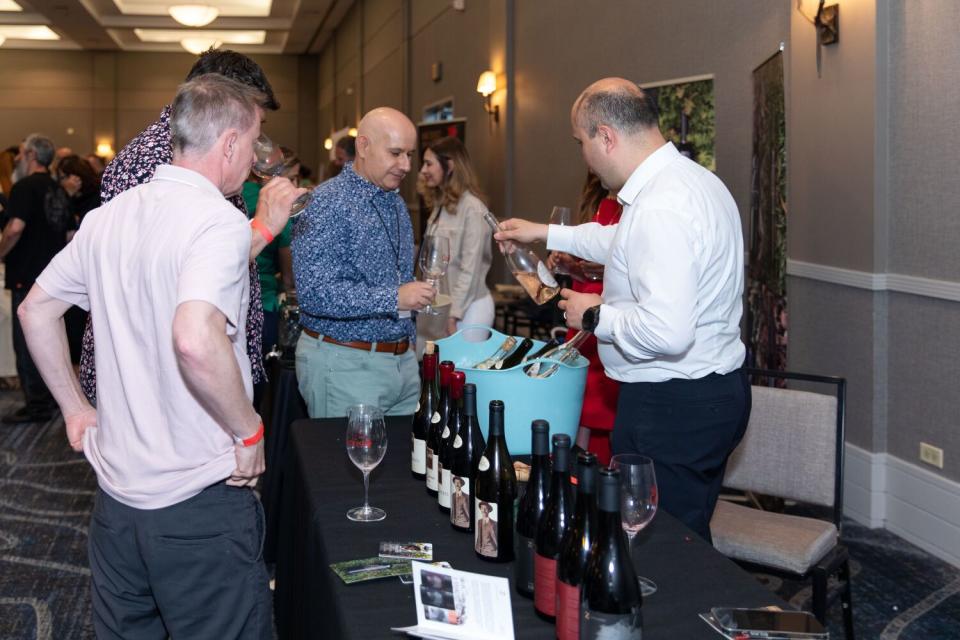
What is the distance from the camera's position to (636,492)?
1.45 meters

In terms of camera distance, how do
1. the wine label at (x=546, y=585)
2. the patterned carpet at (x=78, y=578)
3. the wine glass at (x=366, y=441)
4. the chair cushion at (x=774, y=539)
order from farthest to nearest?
1. the patterned carpet at (x=78, y=578)
2. the chair cushion at (x=774, y=539)
3. the wine glass at (x=366, y=441)
4. the wine label at (x=546, y=585)

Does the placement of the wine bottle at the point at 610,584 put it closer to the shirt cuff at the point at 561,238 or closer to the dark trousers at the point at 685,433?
the dark trousers at the point at 685,433

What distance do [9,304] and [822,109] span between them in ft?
18.8

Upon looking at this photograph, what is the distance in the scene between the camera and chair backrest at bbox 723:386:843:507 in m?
2.66

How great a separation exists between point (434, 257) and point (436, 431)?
84 cm

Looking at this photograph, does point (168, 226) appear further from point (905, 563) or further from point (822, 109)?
point (822, 109)

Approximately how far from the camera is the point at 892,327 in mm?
3844

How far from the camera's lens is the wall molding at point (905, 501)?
356 cm

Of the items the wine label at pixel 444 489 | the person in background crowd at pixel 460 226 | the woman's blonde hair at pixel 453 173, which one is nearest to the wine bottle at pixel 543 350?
the wine label at pixel 444 489

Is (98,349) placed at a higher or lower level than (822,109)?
lower

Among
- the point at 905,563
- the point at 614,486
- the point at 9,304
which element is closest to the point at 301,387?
the point at 614,486

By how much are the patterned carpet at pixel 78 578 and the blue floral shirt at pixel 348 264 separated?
1271 mm

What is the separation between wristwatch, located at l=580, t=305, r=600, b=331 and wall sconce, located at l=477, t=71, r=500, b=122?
6740 millimetres

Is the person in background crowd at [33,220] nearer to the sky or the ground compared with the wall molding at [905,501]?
nearer to the sky
